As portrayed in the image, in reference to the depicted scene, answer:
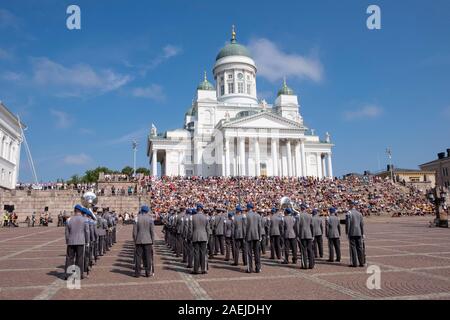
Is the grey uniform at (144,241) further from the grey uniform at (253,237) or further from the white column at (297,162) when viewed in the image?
the white column at (297,162)

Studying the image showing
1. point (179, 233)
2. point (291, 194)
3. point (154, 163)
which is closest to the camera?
point (179, 233)

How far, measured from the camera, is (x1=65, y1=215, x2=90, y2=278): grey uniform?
9.36 meters

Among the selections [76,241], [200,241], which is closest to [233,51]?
[200,241]

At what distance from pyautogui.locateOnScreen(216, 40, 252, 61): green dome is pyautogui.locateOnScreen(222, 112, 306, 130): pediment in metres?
22.6

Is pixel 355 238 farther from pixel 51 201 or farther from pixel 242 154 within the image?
pixel 242 154

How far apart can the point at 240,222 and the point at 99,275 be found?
14.4ft

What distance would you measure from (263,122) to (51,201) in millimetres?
35422

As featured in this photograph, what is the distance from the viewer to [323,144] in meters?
73.6

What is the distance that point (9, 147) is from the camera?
5472 centimetres

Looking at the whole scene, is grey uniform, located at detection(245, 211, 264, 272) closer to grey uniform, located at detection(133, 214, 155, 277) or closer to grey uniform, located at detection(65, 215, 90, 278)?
grey uniform, located at detection(133, 214, 155, 277)

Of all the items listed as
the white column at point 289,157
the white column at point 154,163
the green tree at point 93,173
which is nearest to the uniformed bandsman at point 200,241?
the white column at point 289,157

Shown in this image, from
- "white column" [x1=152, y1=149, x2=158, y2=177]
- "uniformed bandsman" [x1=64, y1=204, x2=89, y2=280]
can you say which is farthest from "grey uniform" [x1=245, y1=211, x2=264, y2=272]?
"white column" [x1=152, y1=149, x2=158, y2=177]
